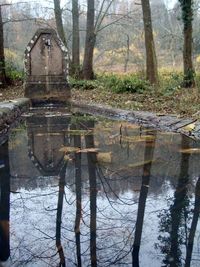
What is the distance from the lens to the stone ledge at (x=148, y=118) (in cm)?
772

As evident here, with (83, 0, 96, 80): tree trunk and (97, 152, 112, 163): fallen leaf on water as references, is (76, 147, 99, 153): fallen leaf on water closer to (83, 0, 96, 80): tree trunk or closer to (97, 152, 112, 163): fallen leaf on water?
(97, 152, 112, 163): fallen leaf on water

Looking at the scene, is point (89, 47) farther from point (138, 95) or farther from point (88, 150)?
point (88, 150)

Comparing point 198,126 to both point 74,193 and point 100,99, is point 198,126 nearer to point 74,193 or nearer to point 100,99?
Result: point 74,193

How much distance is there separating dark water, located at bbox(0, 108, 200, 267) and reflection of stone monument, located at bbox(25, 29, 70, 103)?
7198mm

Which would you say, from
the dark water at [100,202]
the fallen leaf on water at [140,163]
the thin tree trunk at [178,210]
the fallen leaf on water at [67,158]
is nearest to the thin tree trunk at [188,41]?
the dark water at [100,202]

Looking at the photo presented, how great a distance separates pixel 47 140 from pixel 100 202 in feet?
11.0

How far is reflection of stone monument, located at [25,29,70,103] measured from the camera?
1413 cm

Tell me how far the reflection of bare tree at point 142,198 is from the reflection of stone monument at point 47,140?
1.20 meters

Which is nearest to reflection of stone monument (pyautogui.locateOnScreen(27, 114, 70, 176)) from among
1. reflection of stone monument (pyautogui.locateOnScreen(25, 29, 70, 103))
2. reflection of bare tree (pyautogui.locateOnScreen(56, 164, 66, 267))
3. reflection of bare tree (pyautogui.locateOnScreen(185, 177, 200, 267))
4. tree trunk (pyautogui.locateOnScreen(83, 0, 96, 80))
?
reflection of bare tree (pyautogui.locateOnScreen(56, 164, 66, 267))

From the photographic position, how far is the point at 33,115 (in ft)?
35.1

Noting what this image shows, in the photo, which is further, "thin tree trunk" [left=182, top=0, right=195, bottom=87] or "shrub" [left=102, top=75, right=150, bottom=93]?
"shrub" [left=102, top=75, right=150, bottom=93]

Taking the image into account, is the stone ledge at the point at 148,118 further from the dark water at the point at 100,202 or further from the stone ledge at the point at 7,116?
the stone ledge at the point at 7,116

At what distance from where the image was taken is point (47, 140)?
23.4 ft

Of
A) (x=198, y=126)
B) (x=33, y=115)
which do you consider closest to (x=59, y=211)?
(x=198, y=126)
